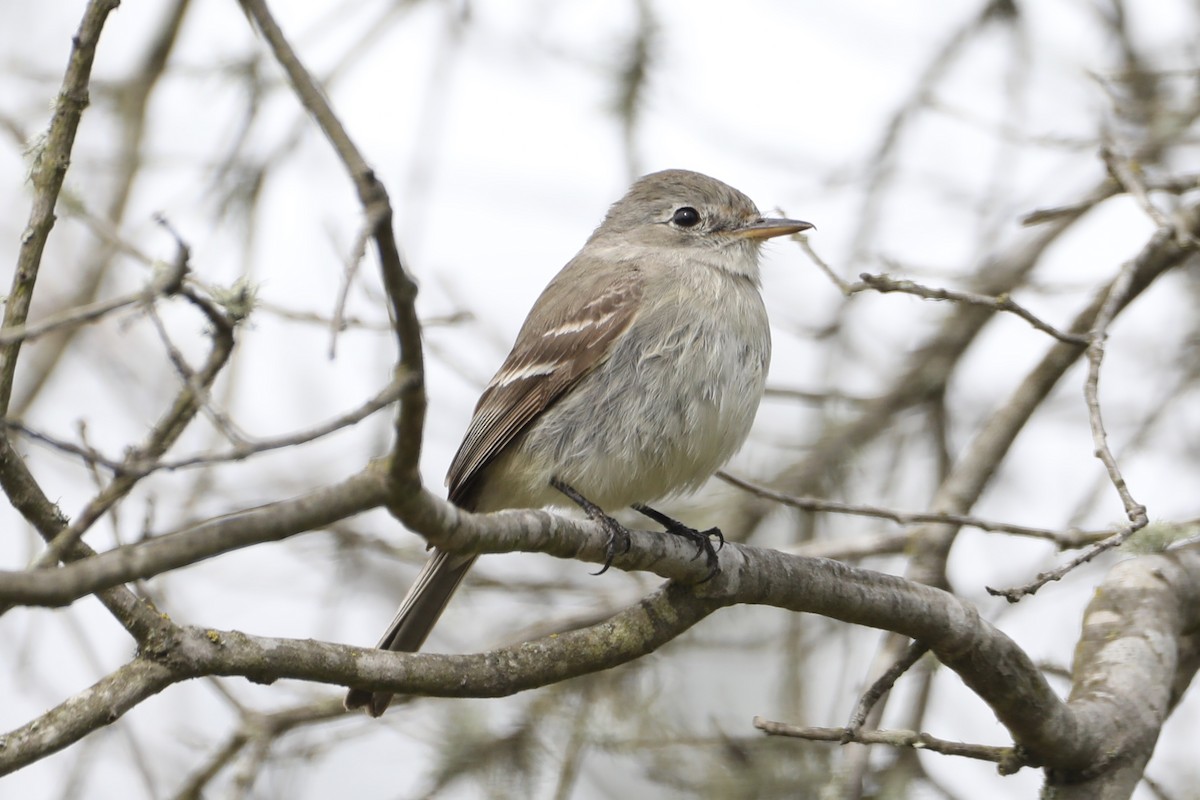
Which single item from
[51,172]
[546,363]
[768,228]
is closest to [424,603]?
[546,363]

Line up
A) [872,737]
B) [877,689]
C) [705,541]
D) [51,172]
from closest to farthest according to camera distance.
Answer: [51,172], [872,737], [877,689], [705,541]

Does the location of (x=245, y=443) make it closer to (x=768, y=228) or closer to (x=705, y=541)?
(x=705, y=541)

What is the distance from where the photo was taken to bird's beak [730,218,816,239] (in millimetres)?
5255

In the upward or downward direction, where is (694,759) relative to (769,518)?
downward

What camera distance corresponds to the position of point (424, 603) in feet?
15.3

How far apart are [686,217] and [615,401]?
4.83 ft

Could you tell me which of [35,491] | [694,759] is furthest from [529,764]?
[35,491]

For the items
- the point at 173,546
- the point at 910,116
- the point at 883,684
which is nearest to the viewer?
the point at 173,546

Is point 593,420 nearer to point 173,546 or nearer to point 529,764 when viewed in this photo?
point 529,764

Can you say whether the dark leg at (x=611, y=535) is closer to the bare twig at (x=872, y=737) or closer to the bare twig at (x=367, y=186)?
the bare twig at (x=872, y=737)

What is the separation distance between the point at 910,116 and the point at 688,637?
272 cm

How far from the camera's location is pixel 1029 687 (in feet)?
11.9

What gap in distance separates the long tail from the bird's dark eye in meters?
1.88

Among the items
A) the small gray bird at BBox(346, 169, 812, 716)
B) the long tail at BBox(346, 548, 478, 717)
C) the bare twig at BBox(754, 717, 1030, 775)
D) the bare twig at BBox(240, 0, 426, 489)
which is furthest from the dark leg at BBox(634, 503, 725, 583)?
the bare twig at BBox(240, 0, 426, 489)
